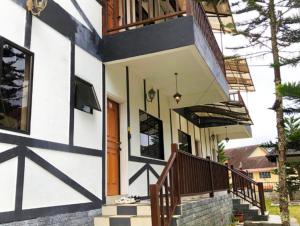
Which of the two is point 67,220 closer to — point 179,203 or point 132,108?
point 179,203

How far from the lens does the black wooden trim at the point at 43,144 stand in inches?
165

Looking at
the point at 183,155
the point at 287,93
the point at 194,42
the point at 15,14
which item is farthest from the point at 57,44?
the point at 287,93

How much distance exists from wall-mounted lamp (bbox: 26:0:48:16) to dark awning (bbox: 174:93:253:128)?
7243 millimetres

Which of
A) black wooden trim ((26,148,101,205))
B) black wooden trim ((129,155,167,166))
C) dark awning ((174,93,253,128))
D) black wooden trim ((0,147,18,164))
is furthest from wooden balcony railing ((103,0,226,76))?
black wooden trim ((0,147,18,164))

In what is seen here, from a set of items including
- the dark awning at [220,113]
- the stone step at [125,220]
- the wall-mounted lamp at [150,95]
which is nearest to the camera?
the stone step at [125,220]

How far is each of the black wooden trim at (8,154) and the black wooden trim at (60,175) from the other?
0.22m

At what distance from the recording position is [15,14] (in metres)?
4.57

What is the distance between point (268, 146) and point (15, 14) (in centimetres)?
569

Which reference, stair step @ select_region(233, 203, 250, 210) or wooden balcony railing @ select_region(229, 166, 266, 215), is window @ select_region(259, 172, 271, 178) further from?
stair step @ select_region(233, 203, 250, 210)

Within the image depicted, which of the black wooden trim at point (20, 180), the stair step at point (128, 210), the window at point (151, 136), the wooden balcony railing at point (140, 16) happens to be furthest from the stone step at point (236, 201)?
the black wooden trim at point (20, 180)

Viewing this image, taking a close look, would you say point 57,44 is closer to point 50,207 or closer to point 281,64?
point 50,207

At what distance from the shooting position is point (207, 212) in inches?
283

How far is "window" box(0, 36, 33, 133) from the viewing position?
4.34 m

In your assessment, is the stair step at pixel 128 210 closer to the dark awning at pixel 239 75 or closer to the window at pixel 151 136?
the window at pixel 151 136
